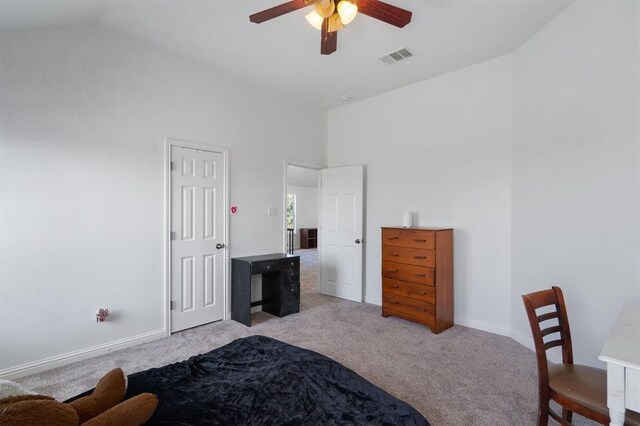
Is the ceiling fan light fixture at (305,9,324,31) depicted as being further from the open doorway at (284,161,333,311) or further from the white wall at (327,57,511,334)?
the open doorway at (284,161,333,311)

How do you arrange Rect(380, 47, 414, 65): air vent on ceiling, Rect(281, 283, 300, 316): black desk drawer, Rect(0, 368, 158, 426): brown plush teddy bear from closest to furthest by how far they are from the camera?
1. Rect(0, 368, 158, 426): brown plush teddy bear
2. Rect(380, 47, 414, 65): air vent on ceiling
3. Rect(281, 283, 300, 316): black desk drawer

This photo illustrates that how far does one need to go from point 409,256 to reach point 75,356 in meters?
3.43

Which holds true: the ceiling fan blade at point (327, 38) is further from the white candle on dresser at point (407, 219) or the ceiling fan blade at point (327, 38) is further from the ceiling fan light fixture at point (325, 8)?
the white candle on dresser at point (407, 219)

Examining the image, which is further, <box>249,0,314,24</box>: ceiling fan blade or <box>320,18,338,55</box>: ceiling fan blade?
<box>320,18,338,55</box>: ceiling fan blade

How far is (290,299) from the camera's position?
398cm

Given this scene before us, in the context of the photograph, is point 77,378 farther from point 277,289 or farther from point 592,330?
point 592,330

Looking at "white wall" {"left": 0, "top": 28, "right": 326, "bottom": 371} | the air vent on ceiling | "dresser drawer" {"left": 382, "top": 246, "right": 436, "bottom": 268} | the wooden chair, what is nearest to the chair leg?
the wooden chair

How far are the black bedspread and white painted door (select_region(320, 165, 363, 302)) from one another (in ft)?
9.47

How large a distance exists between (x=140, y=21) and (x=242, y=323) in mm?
3260

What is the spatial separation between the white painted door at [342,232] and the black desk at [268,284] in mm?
950

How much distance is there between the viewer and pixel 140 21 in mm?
2789

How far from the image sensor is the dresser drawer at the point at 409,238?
344 cm

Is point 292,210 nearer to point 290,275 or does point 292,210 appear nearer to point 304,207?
point 304,207

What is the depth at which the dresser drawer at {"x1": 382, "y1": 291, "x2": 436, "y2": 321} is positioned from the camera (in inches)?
135
